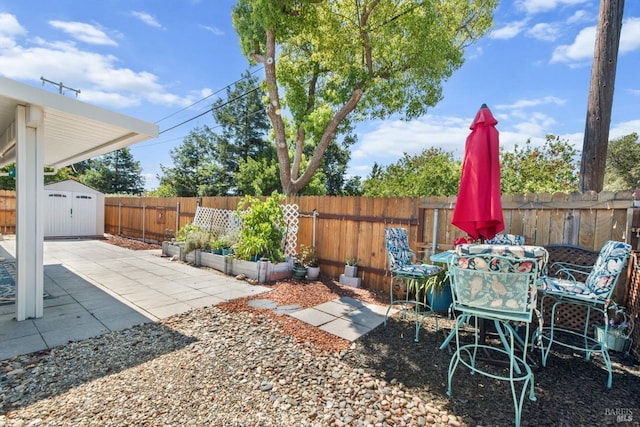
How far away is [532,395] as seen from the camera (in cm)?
205

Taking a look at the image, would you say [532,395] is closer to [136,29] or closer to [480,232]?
[480,232]

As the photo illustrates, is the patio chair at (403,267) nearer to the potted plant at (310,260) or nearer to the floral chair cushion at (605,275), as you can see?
the floral chair cushion at (605,275)

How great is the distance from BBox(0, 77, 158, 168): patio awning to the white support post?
0.19 m

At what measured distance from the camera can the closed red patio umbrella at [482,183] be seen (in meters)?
2.80

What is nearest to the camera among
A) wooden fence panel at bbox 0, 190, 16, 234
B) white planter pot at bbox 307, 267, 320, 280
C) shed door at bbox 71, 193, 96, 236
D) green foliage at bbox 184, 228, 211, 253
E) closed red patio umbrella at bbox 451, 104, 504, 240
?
closed red patio umbrella at bbox 451, 104, 504, 240

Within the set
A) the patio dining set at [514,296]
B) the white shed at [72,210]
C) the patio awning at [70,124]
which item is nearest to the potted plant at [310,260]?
the patio dining set at [514,296]

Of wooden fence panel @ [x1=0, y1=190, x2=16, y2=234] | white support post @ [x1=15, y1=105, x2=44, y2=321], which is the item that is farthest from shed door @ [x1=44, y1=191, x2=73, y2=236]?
white support post @ [x1=15, y1=105, x2=44, y2=321]

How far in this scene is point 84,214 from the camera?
1153cm

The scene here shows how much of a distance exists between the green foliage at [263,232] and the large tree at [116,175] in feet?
79.4

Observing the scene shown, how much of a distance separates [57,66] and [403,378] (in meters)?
12.2

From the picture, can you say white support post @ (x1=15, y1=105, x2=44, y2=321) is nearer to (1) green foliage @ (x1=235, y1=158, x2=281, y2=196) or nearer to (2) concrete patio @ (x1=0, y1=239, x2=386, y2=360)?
(2) concrete patio @ (x1=0, y1=239, x2=386, y2=360)

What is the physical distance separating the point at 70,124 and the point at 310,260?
4225 millimetres

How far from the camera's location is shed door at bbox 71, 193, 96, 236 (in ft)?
37.1

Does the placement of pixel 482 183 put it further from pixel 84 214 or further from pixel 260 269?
pixel 84 214
